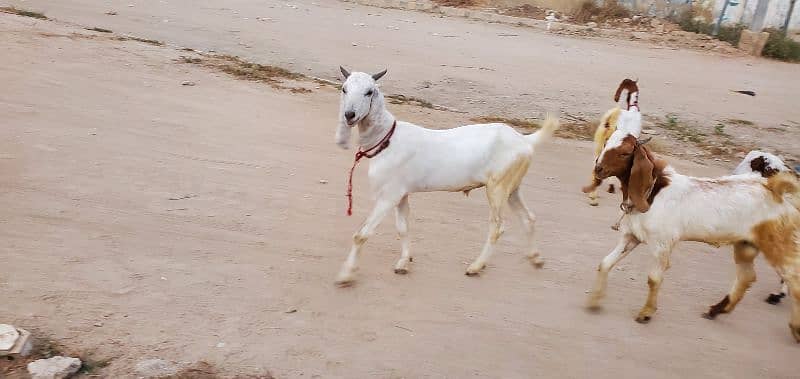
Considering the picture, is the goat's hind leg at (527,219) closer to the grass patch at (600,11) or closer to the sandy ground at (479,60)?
the sandy ground at (479,60)

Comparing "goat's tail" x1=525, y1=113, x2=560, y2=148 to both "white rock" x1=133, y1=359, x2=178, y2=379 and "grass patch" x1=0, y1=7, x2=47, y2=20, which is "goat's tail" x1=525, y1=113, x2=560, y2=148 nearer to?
"white rock" x1=133, y1=359, x2=178, y2=379

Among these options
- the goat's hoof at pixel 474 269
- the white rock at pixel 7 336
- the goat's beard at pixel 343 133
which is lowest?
the white rock at pixel 7 336

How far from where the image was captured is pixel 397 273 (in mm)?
5453

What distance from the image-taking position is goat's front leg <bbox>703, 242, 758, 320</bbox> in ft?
16.5

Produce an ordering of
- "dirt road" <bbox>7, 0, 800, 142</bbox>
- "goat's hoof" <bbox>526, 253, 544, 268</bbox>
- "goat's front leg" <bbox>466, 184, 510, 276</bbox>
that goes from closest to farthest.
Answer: "goat's front leg" <bbox>466, 184, 510, 276</bbox> < "goat's hoof" <bbox>526, 253, 544, 268</bbox> < "dirt road" <bbox>7, 0, 800, 142</bbox>

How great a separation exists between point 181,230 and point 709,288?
15.0ft

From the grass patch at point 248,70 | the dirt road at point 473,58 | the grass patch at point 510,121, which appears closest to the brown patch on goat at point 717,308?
the grass patch at point 510,121

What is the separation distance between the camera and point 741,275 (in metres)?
5.07

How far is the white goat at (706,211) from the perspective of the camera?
470cm

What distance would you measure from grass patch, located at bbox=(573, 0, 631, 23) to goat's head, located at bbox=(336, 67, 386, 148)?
17.9 metres

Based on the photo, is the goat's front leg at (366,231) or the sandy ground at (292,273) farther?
the goat's front leg at (366,231)

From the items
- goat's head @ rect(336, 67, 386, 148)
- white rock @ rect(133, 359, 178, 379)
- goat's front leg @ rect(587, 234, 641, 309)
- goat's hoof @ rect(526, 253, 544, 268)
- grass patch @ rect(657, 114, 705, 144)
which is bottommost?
white rock @ rect(133, 359, 178, 379)

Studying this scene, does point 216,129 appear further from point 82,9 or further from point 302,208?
point 82,9

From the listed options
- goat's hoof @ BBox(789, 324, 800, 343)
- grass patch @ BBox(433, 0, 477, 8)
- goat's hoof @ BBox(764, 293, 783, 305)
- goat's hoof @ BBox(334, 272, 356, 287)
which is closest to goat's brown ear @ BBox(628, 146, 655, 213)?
goat's hoof @ BBox(789, 324, 800, 343)
